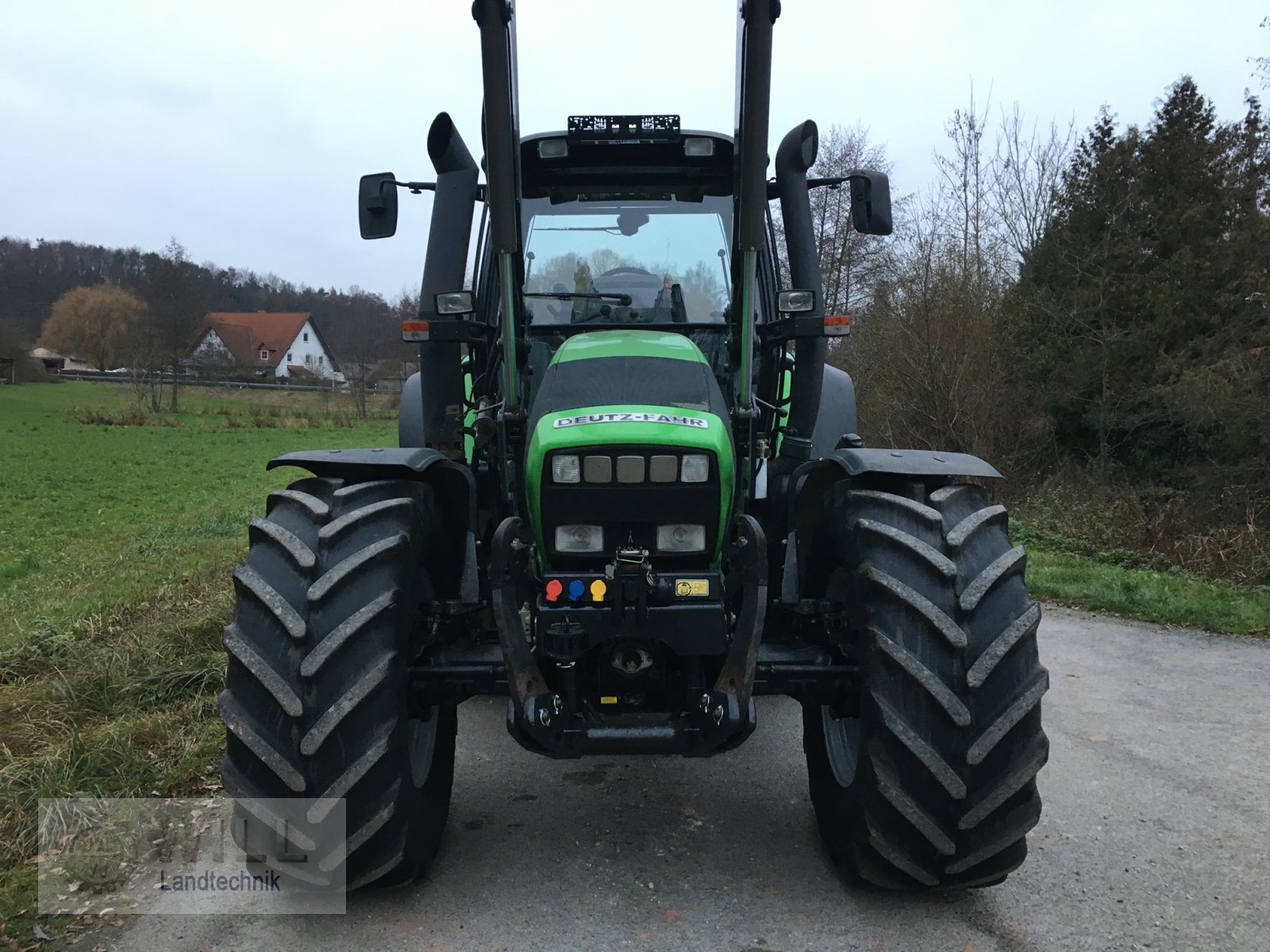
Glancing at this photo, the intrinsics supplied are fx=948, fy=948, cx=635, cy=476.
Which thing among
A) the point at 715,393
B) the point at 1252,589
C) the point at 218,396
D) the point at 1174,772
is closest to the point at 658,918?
the point at 715,393

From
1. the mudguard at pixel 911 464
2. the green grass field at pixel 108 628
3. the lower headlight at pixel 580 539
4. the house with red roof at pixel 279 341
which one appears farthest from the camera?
the house with red roof at pixel 279 341

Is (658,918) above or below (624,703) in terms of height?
below

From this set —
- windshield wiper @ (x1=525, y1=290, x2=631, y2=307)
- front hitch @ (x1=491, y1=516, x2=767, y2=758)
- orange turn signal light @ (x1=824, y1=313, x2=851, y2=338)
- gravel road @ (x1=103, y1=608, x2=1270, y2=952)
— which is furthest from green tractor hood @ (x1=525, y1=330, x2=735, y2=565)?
gravel road @ (x1=103, y1=608, x2=1270, y2=952)

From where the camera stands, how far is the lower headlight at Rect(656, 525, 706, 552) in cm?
315

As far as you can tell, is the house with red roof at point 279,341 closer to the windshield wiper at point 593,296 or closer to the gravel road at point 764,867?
the windshield wiper at point 593,296

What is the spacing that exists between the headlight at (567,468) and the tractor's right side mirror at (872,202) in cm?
203

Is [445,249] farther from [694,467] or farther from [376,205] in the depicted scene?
[694,467]

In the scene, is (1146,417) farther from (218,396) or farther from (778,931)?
(218,396)

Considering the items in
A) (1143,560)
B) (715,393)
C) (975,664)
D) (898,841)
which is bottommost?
(1143,560)

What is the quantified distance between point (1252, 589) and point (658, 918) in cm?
773

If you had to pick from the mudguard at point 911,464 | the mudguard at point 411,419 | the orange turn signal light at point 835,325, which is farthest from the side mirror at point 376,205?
the mudguard at point 911,464

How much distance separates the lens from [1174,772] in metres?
4.33

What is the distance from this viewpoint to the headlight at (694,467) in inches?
121

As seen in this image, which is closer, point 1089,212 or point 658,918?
point 658,918
